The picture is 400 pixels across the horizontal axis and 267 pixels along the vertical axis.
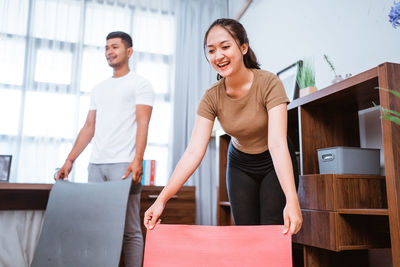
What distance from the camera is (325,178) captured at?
1.44 meters

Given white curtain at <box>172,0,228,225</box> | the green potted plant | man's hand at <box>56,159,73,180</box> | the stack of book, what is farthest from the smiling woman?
white curtain at <box>172,0,228,225</box>

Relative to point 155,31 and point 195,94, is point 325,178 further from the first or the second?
point 155,31

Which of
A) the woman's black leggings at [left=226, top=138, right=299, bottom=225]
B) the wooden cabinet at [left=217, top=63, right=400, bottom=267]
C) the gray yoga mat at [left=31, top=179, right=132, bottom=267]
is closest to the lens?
the wooden cabinet at [left=217, top=63, right=400, bottom=267]

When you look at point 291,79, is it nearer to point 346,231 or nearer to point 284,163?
point 346,231

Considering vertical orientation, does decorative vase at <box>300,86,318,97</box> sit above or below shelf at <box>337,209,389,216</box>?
above

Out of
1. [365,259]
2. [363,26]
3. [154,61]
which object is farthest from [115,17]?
[365,259]

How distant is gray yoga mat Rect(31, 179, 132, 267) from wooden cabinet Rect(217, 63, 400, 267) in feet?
2.90

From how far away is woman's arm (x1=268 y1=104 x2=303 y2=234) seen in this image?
0.87 meters

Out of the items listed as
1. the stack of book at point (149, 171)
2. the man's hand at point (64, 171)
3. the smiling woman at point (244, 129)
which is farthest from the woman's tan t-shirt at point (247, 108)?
the stack of book at point (149, 171)

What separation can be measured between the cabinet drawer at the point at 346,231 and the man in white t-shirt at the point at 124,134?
2.86 feet

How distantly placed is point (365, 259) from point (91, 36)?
9.17 feet

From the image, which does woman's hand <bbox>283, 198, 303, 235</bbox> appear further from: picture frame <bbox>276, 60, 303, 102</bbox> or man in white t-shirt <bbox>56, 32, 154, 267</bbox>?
picture frame <bbox>276, 60, 303, 102</bbox>

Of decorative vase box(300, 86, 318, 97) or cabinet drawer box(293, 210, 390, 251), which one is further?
decorative vase box(300, 86, 318, 97)

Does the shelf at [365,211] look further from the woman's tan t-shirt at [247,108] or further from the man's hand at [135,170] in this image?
the man's hand at [135,170]
